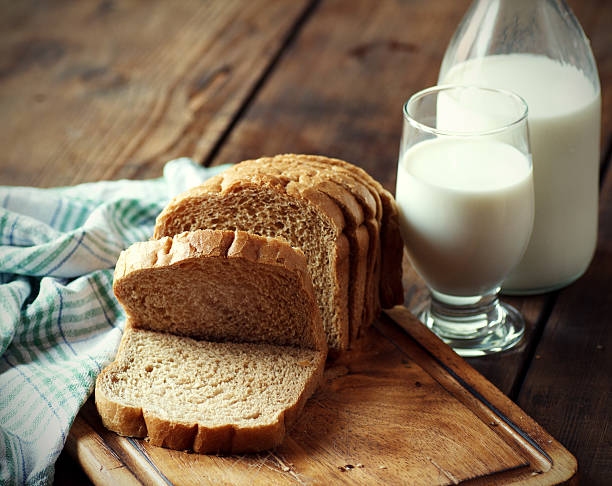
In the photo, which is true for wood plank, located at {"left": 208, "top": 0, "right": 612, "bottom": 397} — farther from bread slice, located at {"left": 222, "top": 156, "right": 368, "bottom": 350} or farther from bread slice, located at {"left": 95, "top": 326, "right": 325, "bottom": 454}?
bread slice, located at {"left": 95, "top": 326, "right": 325, "bottom": 454}

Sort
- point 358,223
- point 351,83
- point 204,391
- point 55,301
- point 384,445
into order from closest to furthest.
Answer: point 384,445 → point 204,391 → point 358,223 → point 55,301 → point 351,83

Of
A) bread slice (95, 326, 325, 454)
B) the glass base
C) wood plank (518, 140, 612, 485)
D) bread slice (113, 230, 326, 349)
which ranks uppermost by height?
bread slice (113, 230, 326, 349)

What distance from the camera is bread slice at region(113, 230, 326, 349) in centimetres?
173

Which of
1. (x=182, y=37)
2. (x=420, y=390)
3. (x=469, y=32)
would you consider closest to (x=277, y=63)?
(x=182, y=37)

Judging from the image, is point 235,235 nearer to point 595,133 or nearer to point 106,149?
point 595,133

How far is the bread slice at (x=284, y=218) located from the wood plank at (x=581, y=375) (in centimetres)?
→ 45

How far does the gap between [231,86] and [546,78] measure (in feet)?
4.73

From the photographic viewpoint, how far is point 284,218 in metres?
1.85

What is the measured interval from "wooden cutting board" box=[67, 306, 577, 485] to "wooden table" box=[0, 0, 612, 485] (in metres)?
0.34

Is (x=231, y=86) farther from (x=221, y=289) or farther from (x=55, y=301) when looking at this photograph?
(x=221, y=289)

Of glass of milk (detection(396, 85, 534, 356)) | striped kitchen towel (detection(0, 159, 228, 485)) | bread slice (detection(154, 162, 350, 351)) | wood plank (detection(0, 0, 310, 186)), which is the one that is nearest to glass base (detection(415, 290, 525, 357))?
glass of milk (detection(396, 85, 534, 356))

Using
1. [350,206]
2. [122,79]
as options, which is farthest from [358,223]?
[122,79]

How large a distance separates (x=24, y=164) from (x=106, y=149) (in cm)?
26

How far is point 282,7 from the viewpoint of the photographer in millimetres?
3660
